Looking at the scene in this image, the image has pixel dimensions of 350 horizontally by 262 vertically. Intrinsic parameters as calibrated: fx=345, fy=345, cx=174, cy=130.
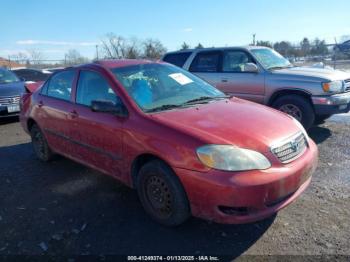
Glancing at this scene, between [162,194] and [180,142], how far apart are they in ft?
2.00

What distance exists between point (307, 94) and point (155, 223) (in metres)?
4.45

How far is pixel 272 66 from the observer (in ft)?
24.3

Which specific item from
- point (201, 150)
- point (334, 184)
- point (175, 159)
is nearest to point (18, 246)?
point (175, 159)

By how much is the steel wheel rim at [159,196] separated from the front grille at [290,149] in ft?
3.49

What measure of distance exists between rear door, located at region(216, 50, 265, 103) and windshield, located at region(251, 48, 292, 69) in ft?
0.64

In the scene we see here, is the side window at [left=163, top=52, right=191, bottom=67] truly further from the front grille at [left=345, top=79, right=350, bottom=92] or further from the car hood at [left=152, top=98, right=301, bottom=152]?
the car hood at [left=152, top=98, right=301, bottom=152]

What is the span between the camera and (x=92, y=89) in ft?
14.0

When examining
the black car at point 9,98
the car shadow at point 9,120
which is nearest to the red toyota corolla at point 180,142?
the black car at point 9,98

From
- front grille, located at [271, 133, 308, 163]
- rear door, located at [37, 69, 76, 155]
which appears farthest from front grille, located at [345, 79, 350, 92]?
rear door, located at [37, 69, 76, 155]

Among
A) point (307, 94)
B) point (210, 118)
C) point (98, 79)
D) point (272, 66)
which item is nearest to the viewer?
point (210, 118)

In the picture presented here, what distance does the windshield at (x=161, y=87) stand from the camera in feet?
12.4

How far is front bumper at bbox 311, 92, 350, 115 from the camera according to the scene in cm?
638

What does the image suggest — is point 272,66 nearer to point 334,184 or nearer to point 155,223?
point 334,184

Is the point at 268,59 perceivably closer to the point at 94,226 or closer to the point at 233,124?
the point at 233,124
